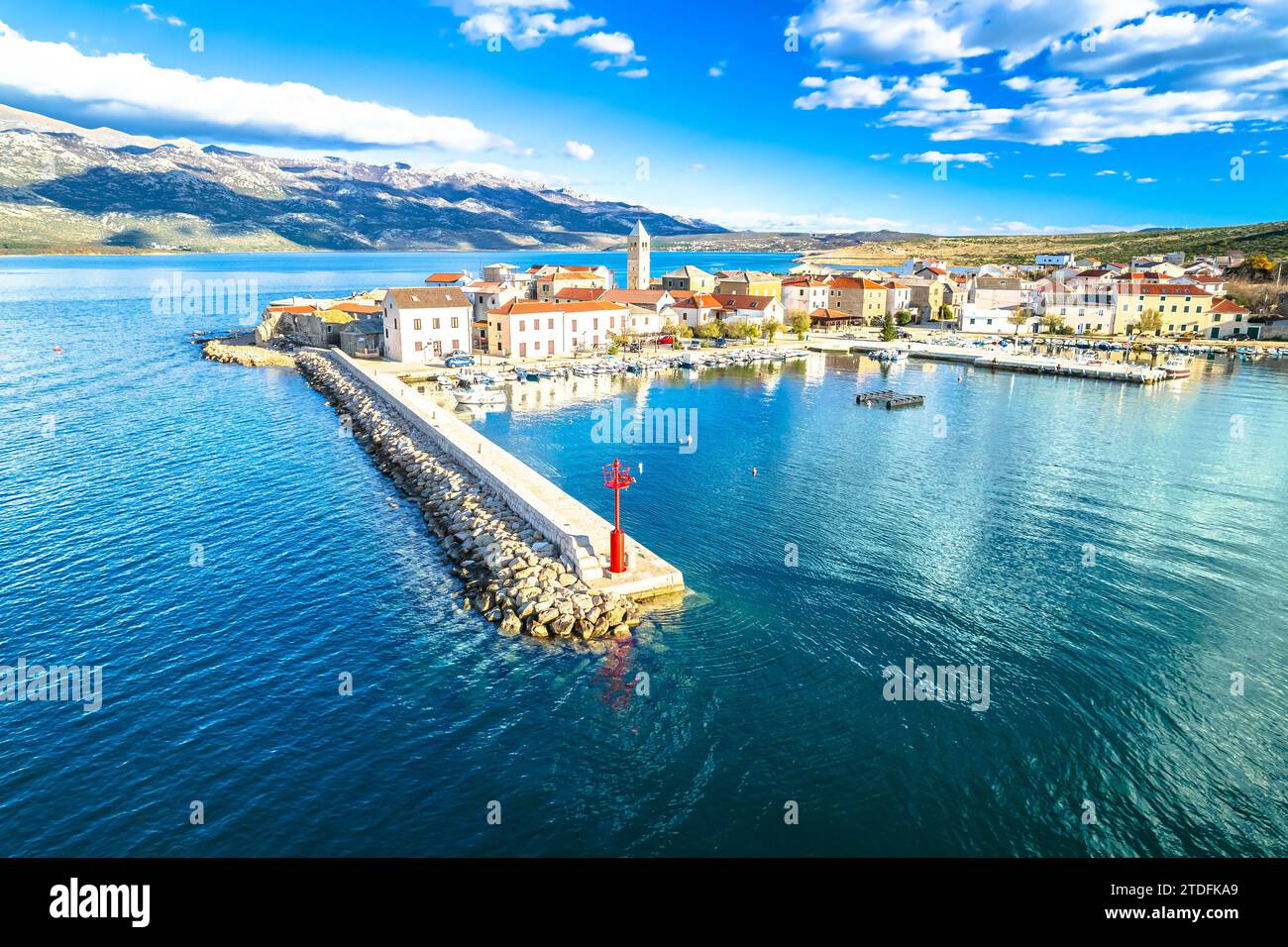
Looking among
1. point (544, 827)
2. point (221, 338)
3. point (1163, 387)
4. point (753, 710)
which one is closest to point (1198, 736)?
point (753, 710)

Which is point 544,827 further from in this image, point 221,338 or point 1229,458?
point 221,338

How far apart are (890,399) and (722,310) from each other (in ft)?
150

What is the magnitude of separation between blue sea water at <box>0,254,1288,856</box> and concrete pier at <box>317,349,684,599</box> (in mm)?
1732

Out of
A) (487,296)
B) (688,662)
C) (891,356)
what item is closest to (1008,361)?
(891,356)

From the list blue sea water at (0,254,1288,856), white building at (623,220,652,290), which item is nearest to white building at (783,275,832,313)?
white building at (623,220,652,290)

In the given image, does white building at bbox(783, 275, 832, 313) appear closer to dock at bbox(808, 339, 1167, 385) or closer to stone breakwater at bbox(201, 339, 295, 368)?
dock at bbox(808, 339, 1167, 385)

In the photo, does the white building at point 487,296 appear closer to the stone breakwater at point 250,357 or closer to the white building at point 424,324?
Answer: the white building at point 424,324

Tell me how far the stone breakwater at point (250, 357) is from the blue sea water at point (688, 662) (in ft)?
103

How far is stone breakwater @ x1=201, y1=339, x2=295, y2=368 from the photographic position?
75.2 metres

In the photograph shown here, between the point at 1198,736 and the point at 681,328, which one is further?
the point at 681,328

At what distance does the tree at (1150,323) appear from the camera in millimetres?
100938

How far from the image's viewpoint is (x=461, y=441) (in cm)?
4259

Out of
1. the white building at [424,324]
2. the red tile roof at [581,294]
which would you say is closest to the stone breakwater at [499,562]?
the white building at [424,324]
